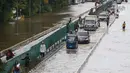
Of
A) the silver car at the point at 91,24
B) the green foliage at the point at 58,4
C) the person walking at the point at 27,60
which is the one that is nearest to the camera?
the person walking at the point at 27,60

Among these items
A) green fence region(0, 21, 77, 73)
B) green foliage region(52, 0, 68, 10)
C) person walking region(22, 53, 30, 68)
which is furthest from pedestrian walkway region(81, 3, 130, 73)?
green foliage region(52, 0, 68, 10)

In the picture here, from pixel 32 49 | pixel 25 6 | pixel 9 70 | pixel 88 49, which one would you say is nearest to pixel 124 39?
pixel 88 49

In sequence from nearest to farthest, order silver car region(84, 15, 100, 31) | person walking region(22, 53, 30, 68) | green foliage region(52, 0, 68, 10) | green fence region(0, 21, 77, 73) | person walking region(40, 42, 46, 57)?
green fence region(0, 21, 77, 73) → person walking region(22, 53, 30, 68) → person walking region(40, 42, 46, 57) → silver car region(84, 15, 100, 31) → green foliage region(52, 0, 68, 10)

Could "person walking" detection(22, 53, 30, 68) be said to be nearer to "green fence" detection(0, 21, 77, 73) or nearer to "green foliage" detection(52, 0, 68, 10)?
"green fence" detection(0, 21, 77, 73)

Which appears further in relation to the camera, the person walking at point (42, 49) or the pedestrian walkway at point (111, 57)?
the person walking at point (42, 49)

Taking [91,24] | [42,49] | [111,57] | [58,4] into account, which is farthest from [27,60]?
[58,4]

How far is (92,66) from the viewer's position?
82.5 feet

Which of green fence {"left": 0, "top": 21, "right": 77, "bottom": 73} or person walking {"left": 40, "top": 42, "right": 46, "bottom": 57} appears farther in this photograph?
person walking {"left": 40, "top": 42, "right": 46, "bottom": 57}

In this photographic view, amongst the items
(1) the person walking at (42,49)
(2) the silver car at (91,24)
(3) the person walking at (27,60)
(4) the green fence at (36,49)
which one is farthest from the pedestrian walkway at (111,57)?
(2) the silver car at (91,24)

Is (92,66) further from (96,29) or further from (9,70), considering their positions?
(96,29)

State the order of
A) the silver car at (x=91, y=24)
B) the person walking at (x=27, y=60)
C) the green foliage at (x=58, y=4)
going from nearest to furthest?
the person walking at (x=27, y=60) < the silver car at (x=91, y=24) < the green foliage at (x=58, y=4)

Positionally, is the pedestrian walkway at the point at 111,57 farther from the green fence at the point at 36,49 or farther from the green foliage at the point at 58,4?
the green foliage at the point at 58,4

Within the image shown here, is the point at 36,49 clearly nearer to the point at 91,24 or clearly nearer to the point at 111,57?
the point at 111,57

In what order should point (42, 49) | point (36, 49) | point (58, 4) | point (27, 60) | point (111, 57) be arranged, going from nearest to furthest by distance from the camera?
point (27, 60)
point (36, 49)
point (42, 49)
point (111, 57)
point (58, 4)
